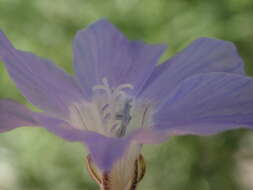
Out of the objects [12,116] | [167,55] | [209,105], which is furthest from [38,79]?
[167,55]

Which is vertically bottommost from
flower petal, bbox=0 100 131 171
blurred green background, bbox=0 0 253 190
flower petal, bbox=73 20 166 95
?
flower petal, bbox=0 100 131 171

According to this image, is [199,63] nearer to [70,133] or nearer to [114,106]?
[114,106]

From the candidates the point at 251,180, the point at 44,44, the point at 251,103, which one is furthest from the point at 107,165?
the point at 251,180

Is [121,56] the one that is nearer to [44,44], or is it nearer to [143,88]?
[143,88]

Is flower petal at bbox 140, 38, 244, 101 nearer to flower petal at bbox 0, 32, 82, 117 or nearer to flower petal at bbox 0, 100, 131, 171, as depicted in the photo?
flower petal at bbox 0, 32, 82, 117

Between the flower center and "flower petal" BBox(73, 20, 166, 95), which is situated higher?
"flower petal" BBox(73, 20, 166, 95)

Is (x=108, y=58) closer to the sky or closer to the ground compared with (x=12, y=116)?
closer to the sky

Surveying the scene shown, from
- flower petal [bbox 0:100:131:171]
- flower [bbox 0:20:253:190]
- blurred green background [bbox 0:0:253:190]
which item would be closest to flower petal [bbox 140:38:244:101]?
flower [bbox 0:20:253:190]

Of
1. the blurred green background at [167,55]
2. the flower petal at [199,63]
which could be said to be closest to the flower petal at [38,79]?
the flower petal at [199,63]
